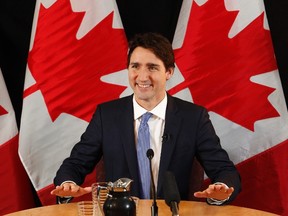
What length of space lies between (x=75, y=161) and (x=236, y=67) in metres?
1.05

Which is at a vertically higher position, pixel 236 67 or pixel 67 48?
pixel 67 48

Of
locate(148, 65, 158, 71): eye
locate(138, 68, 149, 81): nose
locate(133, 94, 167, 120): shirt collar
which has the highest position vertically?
locate(148, 65, 158, 71): eye

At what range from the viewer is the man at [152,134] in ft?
8.92

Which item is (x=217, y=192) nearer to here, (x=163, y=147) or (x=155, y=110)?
(x=163, y=147)

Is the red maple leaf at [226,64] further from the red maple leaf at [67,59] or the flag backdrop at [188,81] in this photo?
the red maple leaf at [67,59]

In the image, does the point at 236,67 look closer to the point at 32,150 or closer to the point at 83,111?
the point at 83,111

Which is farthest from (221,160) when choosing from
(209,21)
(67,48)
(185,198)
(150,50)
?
(67,48)

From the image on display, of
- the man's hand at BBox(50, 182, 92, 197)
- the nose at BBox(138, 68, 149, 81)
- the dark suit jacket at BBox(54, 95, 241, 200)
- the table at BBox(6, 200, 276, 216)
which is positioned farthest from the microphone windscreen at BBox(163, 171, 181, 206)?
the nose at BBox(138, 68, 149, 81)

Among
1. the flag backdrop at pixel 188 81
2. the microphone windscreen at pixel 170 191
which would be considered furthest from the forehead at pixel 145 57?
the microphone windscreen at pixel 170 191

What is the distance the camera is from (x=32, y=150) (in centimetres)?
325

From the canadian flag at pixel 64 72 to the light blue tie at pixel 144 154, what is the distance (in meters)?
0.53

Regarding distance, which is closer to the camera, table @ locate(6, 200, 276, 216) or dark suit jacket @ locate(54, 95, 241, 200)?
table @ locate(6, 200, 276, 216)

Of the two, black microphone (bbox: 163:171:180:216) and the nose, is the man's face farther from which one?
black microphone (bbox: 163:171:180:216)

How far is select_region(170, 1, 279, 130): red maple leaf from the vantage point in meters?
3.14
